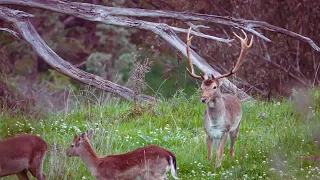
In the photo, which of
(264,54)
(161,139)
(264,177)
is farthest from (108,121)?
(264,54)

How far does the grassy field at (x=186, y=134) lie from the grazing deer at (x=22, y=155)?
16.8 inches

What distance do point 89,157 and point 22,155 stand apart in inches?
29.1

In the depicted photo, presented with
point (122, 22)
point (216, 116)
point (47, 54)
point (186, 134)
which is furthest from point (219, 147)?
point (47, 54)

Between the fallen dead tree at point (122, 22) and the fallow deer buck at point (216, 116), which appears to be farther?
the fallen dead tree at point (122, 22)

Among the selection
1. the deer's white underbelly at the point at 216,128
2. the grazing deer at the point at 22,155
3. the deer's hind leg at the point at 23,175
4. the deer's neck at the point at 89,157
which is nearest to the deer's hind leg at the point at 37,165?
the grazing deer at the point at 22,155

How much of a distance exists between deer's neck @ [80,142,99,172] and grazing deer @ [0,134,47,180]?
45 cm

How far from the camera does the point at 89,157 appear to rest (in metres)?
9.27

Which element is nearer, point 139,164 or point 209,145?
point 139,164

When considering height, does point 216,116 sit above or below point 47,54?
below

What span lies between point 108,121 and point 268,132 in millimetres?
2179

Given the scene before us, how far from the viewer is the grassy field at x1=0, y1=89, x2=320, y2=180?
31.9 feet

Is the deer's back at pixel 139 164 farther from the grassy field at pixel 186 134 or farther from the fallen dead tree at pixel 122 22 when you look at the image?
the fallen dead tree at pixel 122 22

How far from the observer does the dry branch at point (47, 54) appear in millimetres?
13414

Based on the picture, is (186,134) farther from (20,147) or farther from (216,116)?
(20,147)
